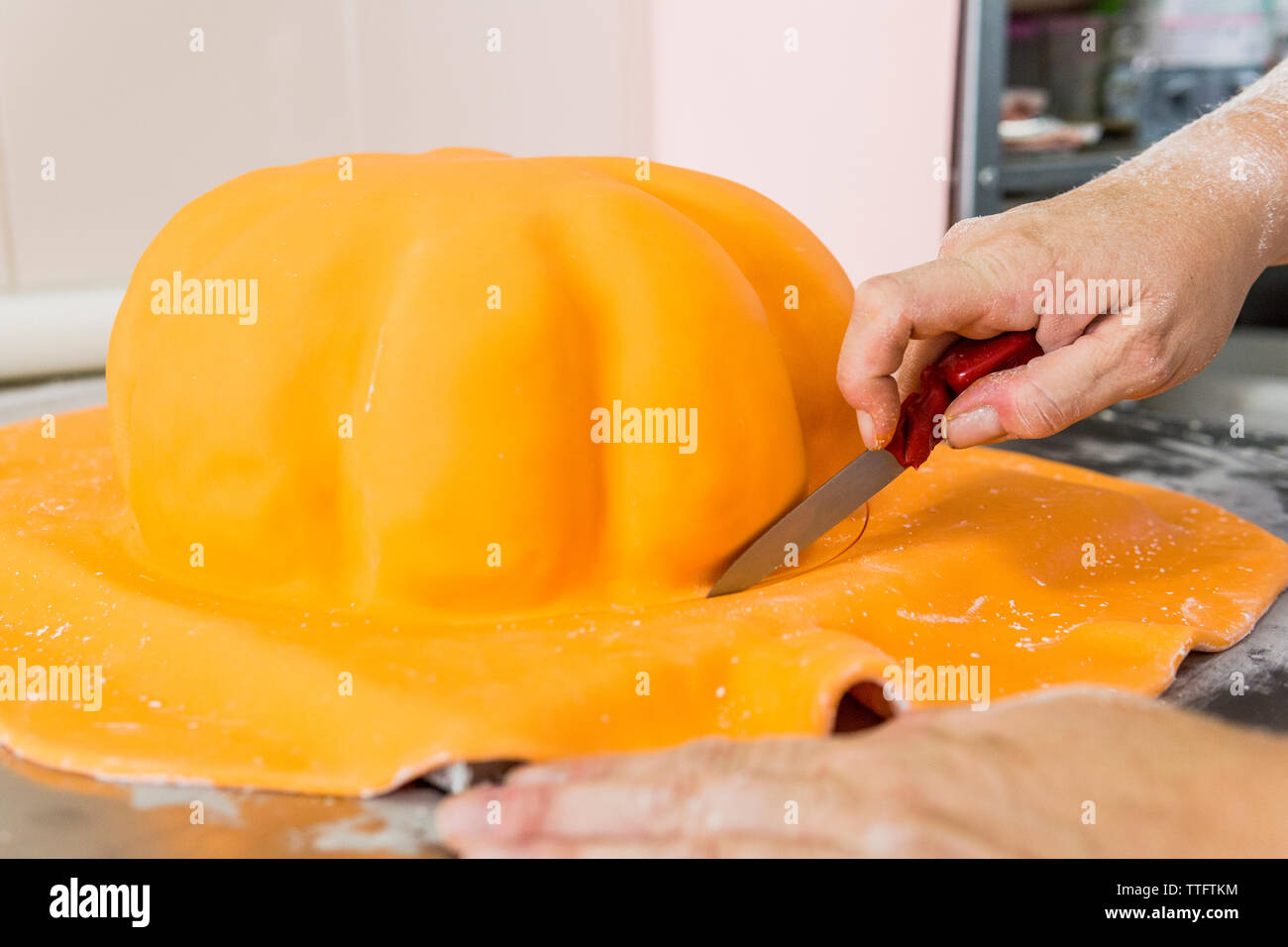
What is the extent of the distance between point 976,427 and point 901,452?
2.5 inches

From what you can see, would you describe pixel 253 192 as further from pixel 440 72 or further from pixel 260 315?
pixel 440 72

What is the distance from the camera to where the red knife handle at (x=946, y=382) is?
941 mm

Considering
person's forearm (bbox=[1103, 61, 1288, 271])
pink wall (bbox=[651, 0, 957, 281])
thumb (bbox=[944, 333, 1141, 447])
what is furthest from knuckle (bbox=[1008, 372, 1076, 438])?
pink wall (bbox=[651, 0, 957, 281])

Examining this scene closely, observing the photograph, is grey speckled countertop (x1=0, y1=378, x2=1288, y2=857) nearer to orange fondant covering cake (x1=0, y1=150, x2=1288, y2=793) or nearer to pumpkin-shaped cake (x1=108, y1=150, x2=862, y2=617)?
orange fondant covering cake (x1=0, y1=150, x2=1288, y2=793)

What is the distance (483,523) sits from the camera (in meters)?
0.85

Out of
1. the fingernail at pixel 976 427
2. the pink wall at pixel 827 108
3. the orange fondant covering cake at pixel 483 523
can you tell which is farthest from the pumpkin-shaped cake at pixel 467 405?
the pink wall at pixel 827 108

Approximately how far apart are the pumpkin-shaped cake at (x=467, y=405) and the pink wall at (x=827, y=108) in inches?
59.2

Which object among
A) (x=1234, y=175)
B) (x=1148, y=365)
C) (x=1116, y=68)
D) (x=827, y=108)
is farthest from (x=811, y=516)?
(x=1116, y=68)

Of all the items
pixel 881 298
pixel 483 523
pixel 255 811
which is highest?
pixel 881 298

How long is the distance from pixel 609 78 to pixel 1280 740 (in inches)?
110

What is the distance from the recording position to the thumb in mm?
912

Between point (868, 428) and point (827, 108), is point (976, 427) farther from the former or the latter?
point (827, 108)
